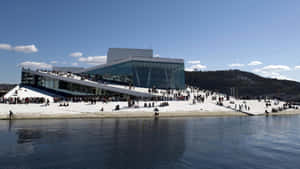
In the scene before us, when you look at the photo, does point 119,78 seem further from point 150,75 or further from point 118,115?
point 118,115

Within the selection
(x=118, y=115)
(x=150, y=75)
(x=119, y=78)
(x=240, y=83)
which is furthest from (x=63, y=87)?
(x=240, y=83)

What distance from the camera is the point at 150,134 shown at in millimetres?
22156

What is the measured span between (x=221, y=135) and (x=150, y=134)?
Answer: 614cm

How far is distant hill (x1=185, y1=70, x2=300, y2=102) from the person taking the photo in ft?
350

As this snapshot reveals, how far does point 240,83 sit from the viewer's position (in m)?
118

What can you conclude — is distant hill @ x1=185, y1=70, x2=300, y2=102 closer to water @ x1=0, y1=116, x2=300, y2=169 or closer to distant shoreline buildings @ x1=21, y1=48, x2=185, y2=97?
distant shoreline buildings @ x1=21, y1=48, x2=185, y2=97

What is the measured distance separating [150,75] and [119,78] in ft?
25.2

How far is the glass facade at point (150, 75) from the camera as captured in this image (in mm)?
59188

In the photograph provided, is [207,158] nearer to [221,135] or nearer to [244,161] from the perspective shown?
[244,161]

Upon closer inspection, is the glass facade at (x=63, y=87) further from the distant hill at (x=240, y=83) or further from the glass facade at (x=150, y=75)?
the distant hill at (x=240, y=83)

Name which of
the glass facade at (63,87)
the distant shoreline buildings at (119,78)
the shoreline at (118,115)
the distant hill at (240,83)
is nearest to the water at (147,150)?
the shoreline at (118,115)

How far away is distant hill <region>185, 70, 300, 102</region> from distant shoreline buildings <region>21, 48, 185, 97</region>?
162 feet

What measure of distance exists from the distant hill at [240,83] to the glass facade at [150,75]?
4802cm

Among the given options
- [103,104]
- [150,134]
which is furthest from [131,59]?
[150,134]
